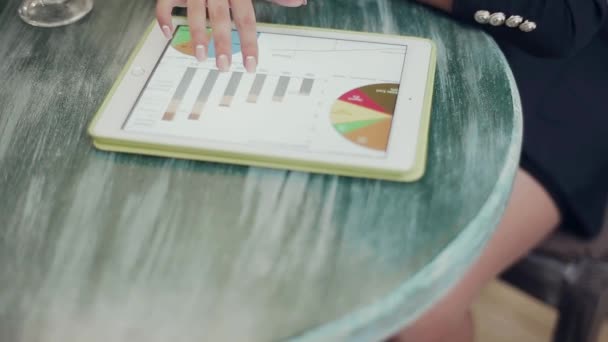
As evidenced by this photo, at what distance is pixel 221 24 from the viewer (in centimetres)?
61

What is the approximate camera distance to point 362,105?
0.53 meters

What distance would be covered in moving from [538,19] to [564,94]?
0.19 m

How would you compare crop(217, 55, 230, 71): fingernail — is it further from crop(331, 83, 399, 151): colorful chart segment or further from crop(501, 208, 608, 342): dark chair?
crop(501, 208, 608, 342): dark chair

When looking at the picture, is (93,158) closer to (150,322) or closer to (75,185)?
(75,185)

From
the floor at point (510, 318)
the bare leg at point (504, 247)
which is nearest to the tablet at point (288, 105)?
the bare leg at point (504, 247)

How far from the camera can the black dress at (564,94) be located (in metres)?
0.65

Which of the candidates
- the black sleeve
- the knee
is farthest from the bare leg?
the black sleeve

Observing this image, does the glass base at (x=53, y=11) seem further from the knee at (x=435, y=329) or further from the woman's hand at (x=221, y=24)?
the knee at (x=435, y=329)

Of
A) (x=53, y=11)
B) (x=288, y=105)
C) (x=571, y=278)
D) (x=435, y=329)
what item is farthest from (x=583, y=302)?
(x=53, y=11)

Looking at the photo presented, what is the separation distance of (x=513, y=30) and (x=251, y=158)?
0.33m

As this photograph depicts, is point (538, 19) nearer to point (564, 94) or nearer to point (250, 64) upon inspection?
point (564, 94)

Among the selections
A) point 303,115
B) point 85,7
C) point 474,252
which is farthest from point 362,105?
point 85,7

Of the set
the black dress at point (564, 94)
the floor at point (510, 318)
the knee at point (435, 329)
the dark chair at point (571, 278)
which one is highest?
the black dress at point (564, 94)

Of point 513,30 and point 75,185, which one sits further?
point 513,30
